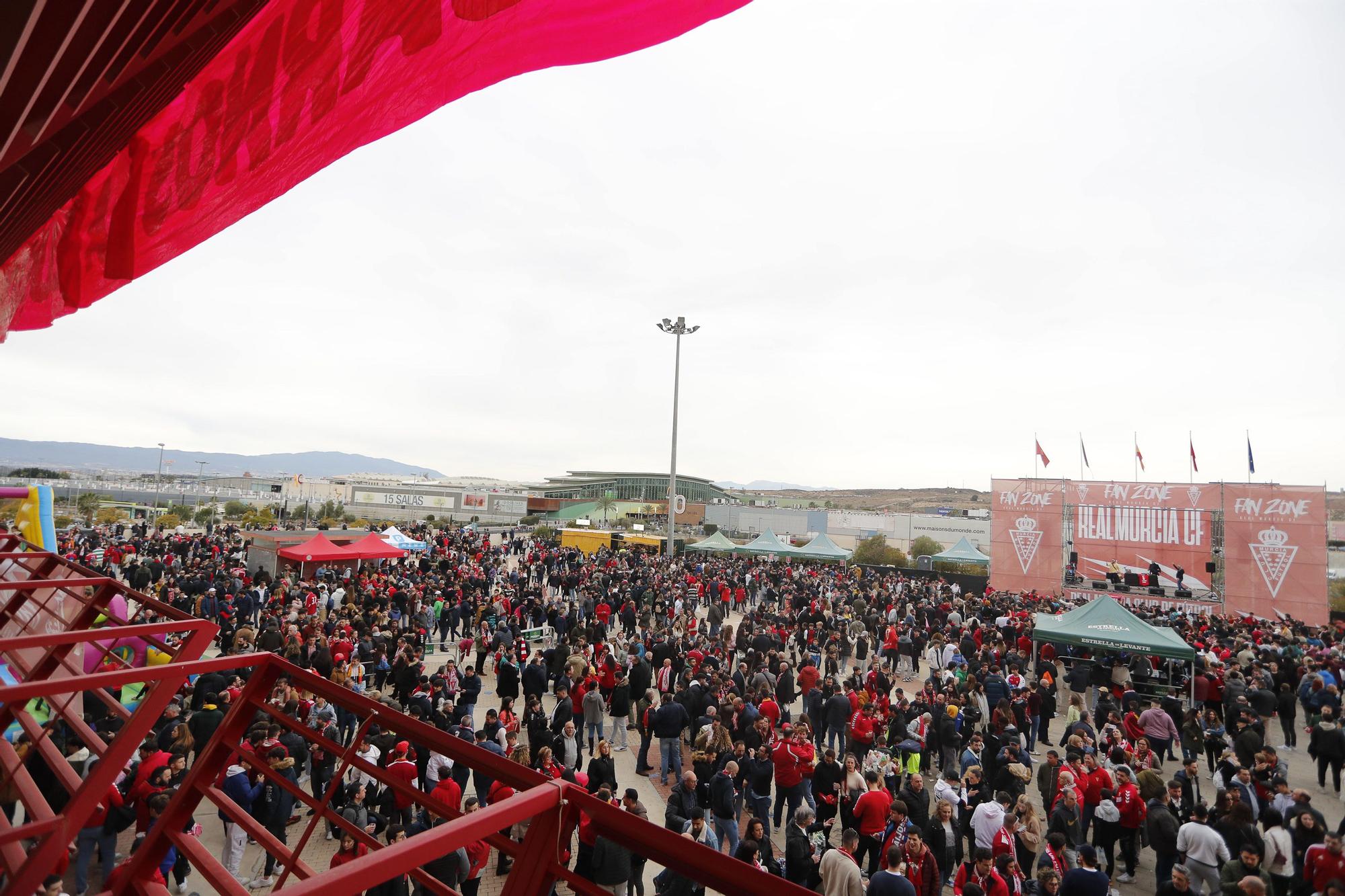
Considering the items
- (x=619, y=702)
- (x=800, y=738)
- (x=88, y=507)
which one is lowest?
(x=619, y=702)

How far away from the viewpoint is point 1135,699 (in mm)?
11656

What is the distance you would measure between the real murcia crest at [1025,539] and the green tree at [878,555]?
1130 centimetres

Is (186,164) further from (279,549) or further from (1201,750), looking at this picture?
(279,549)

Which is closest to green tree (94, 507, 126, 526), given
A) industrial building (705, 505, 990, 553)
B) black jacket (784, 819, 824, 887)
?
black jacket (784, 819, 824, 887)

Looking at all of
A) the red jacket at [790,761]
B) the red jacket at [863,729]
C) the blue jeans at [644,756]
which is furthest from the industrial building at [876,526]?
the red jacket at [790,761]

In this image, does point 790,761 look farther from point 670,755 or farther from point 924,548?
point 924,548

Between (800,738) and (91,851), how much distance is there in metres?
7.11

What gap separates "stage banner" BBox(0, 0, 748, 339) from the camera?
224 cm

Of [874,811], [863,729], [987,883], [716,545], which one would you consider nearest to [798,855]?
[874,811]

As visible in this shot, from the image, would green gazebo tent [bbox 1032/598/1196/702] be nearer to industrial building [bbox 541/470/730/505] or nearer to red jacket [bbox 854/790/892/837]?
red jacket [bbox 854/790/892/837]

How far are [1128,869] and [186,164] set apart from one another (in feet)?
35.3

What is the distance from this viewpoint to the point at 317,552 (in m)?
19.2

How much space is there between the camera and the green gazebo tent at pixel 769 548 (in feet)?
104

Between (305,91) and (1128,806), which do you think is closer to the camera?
(305,91)
